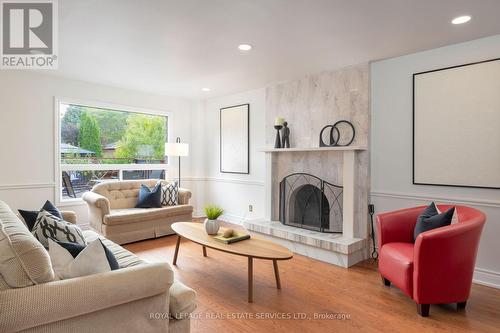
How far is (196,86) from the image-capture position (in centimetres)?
496

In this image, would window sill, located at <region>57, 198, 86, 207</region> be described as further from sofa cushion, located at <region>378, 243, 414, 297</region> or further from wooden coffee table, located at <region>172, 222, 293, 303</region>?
sofa cushion, located at <region>378, 243, 414, 297</region>

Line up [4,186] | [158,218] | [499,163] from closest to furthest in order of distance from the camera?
[499,163], [4,186], [158,218]

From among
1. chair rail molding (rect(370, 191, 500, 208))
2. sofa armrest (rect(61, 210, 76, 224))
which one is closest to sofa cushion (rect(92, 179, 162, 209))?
sofa armrest (rect(61, 210, 76, 224))

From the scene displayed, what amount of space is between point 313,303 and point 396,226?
44.2 inches

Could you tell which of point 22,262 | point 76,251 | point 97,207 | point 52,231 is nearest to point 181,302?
point 76,251

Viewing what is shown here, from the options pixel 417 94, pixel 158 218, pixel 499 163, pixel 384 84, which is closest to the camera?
pixel 499 163

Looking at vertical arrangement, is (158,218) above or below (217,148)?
below

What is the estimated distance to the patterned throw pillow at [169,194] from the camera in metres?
4.75

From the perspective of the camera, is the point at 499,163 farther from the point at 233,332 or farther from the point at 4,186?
the point at 4,186

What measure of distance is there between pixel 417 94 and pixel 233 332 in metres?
3.07

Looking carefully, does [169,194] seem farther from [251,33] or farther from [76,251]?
[76,251]

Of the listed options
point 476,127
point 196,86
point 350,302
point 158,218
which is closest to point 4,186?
point 158,218

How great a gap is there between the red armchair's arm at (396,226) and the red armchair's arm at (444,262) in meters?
0.56

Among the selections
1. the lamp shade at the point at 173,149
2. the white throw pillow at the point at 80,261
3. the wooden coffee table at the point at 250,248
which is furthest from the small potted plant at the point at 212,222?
the lamp shade at the point at 173,149
